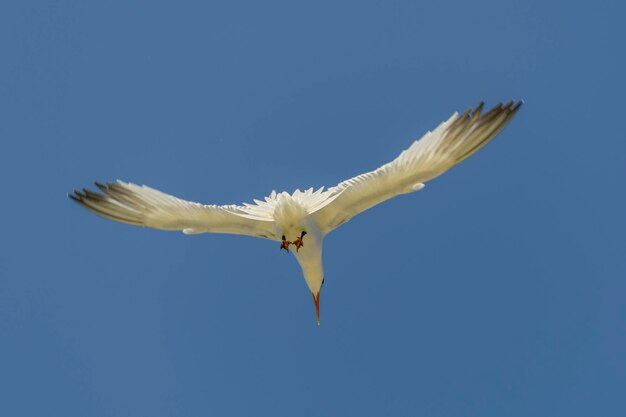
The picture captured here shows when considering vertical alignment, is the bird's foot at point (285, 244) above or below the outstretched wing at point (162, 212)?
below

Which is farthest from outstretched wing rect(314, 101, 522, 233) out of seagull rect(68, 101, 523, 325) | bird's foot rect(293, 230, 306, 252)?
bird's foot rect(293, 230, 306, 252)

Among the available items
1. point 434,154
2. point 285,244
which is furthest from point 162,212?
point 434,154

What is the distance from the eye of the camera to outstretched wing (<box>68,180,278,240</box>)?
15.6m

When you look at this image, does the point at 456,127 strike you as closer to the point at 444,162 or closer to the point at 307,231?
the point at 444,162

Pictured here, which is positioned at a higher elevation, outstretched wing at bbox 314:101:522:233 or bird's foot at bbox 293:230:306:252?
outstretched wing at bbox 314:101:522:233

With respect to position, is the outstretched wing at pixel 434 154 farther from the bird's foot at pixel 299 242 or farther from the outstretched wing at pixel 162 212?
the outstretched wing at pixel 162 212

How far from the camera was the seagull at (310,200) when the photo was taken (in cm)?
1530

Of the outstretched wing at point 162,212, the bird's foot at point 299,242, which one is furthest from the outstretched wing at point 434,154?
the outstretched wing at point 162,212

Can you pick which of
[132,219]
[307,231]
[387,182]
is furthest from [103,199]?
[387,182]

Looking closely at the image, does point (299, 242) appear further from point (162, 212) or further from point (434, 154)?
point (434, 154)

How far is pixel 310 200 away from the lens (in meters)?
15.9

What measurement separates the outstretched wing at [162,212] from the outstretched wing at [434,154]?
142 centimetres

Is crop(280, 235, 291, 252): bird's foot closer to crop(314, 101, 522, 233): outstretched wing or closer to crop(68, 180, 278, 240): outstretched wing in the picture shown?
crop(68, 180, 278, 240): outstretched wing

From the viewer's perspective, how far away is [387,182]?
1535 centimetres
